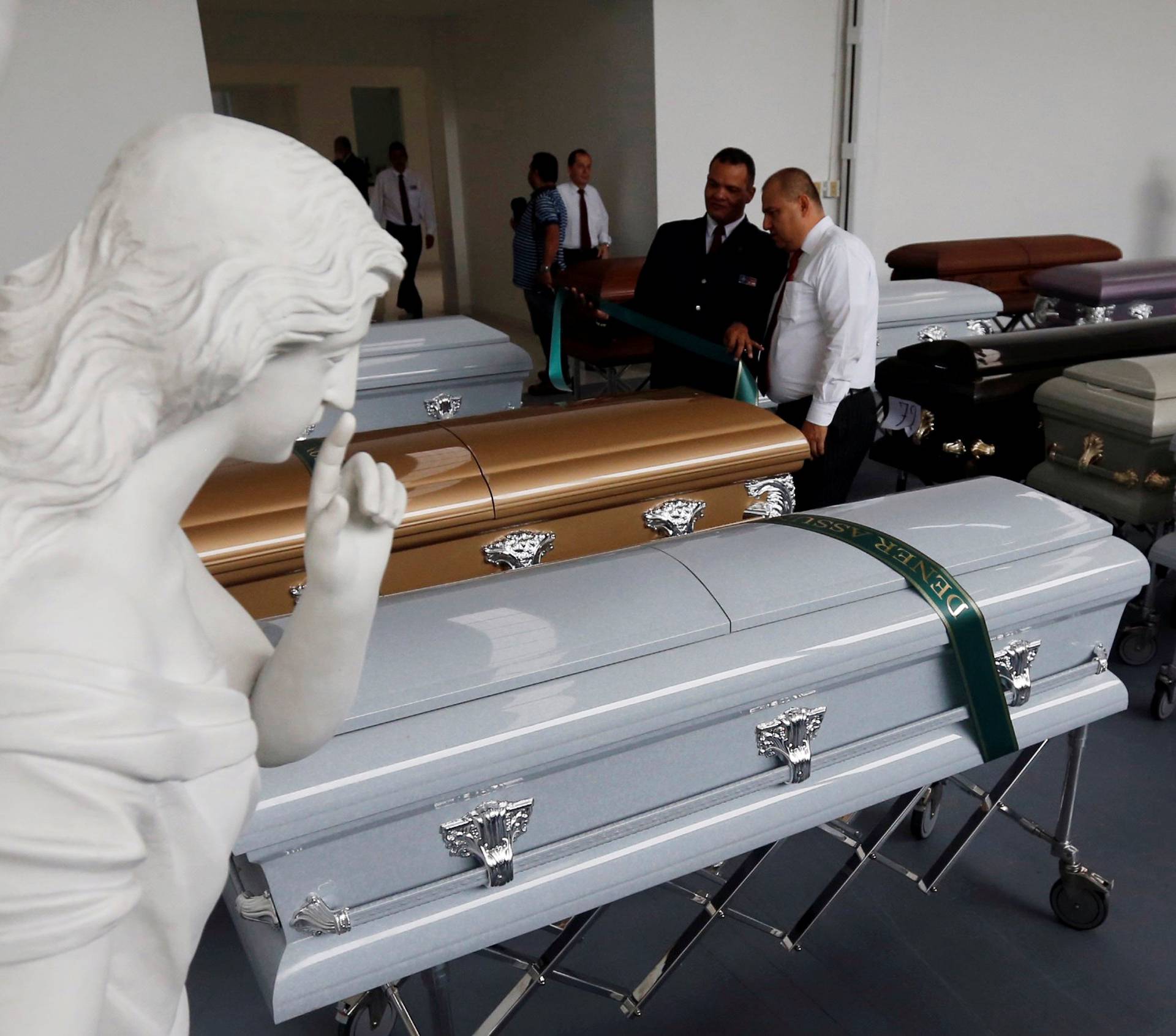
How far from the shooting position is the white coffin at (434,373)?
313 cm

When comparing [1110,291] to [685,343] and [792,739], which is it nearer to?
[685,343]

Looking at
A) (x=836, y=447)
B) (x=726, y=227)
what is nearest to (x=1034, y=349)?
(x=836, y=447)

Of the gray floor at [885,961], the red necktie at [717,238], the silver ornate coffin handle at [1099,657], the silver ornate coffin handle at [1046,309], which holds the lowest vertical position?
the gray floor at [885,961]

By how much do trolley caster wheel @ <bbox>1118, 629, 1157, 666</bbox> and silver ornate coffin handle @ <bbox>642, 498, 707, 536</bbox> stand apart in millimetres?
1419

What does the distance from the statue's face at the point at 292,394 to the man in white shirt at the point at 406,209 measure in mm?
7660

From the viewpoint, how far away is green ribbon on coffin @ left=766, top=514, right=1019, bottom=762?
1.54m

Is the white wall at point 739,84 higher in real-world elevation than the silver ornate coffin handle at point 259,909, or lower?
higher

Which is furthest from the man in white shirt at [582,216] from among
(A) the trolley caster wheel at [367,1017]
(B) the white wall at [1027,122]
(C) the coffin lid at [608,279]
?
(A) the trolley caster wheel at [367,1017]

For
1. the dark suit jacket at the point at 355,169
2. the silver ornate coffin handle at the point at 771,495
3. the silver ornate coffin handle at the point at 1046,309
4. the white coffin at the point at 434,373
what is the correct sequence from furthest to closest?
1. the dark suit jacket at the point at 355,169
2. the silver ornate coffin handle at the point at 1046,309
3. the white coffin at the point at 434,373
4. the silver ornate coffin handle at the point at 771,495

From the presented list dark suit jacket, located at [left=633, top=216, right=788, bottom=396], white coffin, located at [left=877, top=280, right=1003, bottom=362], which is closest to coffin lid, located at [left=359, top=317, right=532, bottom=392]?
dark suit jacket, located at [left=633, top=216, right=788, bottom=396]

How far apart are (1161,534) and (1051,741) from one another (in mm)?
1026

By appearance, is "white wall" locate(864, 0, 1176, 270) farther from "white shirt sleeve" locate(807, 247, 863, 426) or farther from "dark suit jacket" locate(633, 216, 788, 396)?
"white shirt sleeve" locate(807, 247, 863, 426)

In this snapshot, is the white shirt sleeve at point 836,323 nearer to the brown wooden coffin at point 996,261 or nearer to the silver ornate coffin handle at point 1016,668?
the silver ornate coffin handle at point 1016,668

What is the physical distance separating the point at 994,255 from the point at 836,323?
11.4 feet
